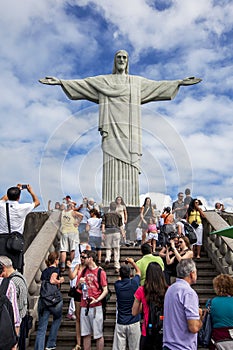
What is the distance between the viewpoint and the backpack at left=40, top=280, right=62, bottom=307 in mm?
5656

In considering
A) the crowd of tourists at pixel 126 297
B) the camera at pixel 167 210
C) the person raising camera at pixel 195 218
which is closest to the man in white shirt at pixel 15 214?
the crowd of tourists at pixel 126 297

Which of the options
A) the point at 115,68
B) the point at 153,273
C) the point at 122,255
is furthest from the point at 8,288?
the point at 115,68

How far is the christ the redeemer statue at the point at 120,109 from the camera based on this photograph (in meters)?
14.5

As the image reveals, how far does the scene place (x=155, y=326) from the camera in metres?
3.98

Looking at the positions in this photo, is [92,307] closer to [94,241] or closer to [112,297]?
[112,297]

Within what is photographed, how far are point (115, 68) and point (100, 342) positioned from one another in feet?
39.6

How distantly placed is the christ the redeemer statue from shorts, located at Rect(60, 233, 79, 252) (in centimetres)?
578

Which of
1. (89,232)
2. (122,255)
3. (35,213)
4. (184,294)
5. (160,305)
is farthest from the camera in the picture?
(35,213)

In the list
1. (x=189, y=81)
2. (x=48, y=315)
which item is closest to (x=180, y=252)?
(x=48, y=315)

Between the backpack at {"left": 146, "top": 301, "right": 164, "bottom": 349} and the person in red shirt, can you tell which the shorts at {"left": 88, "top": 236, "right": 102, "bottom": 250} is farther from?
the backpack at {"left": 146, "top": 301, "right": 164, "bottom": 349}

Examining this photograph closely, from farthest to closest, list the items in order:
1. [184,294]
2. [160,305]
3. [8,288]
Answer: [160,305]
[8,288]
[184,294]

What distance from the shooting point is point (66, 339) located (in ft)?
21.1

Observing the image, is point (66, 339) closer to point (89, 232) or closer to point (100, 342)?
point (100, 342)

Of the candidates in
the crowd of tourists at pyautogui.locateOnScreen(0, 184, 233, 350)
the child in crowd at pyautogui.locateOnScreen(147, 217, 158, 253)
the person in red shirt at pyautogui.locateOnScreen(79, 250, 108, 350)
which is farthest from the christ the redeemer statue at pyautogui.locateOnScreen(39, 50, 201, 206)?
the person in red shirt at pyautogui.locateOnScreen(79, 250, 108, 350)
